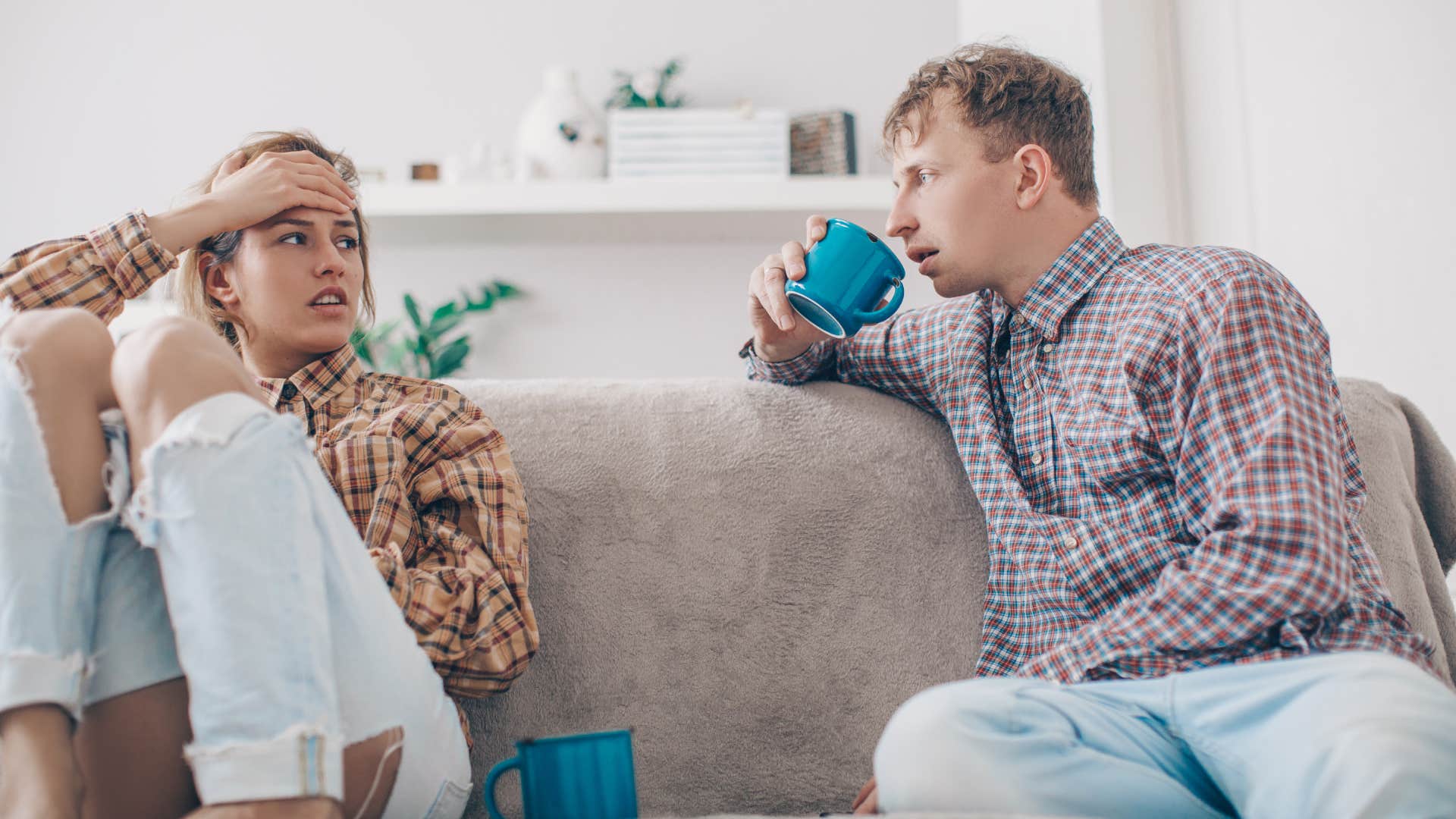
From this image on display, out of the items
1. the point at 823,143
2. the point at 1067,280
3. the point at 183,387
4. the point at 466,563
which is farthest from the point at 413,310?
the point at 183,387

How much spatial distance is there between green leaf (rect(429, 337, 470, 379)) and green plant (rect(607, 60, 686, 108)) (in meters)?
0.71

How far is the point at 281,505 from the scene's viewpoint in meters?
0.77

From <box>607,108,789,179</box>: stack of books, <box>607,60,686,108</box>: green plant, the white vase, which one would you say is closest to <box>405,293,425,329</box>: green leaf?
the white vase

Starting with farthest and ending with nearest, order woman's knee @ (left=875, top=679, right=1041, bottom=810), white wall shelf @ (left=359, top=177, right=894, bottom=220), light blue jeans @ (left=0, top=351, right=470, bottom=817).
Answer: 1. white wall shelf @ (left=359, top=177, right=894, bottom=220)
2. woman's knee @ (left=875, top=679, right=1041, bottom=810)
3. light blue jeans @ (left=0, top=351, right=470, bottom=817)

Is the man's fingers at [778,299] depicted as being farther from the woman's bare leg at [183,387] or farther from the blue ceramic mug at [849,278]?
the woman's bare leg at [183,387]

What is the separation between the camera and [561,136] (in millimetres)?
2783

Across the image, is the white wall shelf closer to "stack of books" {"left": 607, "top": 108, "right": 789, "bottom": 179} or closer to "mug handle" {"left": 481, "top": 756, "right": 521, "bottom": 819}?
"stack of books" {"left": 607, "top": 108, "right": 789, "bottom": 179}

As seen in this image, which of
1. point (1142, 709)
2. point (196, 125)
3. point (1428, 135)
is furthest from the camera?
point (196, 125)

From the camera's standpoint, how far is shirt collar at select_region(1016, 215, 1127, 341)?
1183mm

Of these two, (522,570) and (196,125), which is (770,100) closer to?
(196,125)

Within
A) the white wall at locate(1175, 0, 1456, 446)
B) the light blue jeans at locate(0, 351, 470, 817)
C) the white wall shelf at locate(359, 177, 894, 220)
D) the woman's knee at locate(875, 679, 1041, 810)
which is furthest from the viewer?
the white wall shelf at locate(359, 177, 894, 220)

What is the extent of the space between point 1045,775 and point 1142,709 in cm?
15

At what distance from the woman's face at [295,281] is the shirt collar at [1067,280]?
0.75 metres

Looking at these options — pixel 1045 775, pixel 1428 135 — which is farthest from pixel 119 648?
pixel 1428 135
